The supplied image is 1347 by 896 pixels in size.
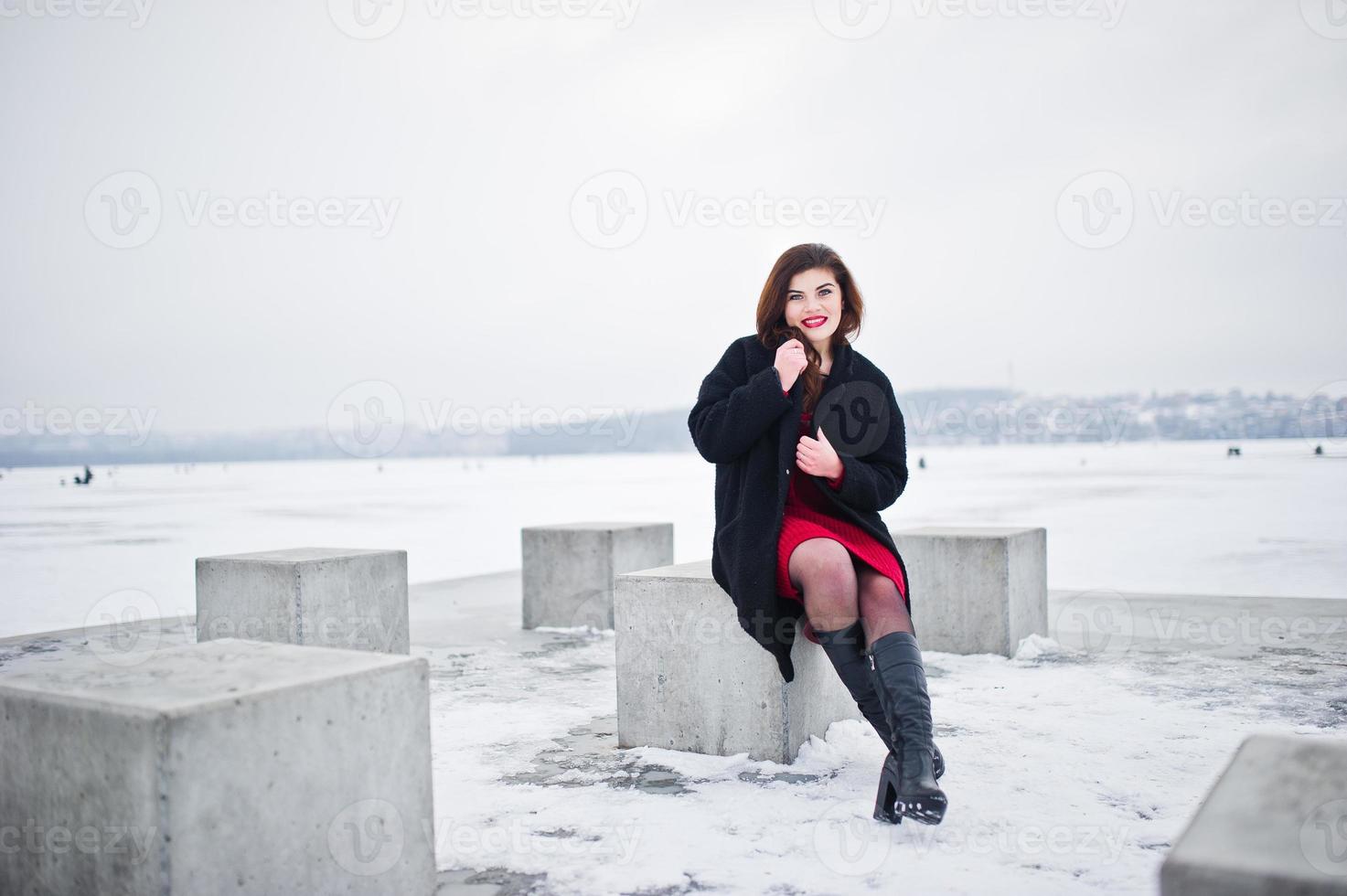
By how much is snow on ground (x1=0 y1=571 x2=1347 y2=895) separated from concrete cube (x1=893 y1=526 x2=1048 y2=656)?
Answer: 163 mm

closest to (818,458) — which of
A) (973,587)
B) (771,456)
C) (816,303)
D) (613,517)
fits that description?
(771,456)

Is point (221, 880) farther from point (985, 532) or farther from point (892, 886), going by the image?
point (985, 532)

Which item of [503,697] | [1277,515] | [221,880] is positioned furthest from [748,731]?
[1277,515]

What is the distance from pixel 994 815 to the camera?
3520 millimetres

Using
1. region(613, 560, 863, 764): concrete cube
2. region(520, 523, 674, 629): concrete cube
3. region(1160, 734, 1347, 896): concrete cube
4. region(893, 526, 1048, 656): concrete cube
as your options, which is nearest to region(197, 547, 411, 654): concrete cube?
region(520, 523, 674, 629): concrete cube

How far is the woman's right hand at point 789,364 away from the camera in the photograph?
3.86 meters

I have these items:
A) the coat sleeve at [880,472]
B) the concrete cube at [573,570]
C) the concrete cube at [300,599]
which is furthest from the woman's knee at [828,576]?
the concrete cube at [573,570]

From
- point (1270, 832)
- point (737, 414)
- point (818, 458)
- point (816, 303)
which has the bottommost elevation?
point (1270, 832)

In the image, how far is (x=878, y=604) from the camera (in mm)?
3650

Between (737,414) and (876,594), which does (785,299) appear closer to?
(737,414)

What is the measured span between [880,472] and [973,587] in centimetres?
299

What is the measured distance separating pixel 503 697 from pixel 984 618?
3011 mm

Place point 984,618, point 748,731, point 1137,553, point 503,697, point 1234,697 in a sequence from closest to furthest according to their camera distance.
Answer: point 748,731, point 1234,697, point 503,697, point 984,618, point 1137,553

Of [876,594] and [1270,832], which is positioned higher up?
[876,594]
